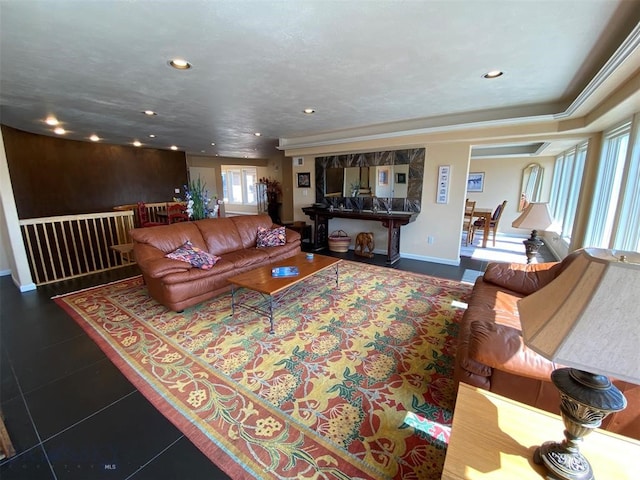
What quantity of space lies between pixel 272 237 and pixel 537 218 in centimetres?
333

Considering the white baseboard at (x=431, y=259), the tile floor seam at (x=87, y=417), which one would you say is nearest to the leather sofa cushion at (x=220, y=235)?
the tile floor seam at (x=87, y=417)

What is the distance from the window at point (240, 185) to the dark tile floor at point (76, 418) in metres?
9.89

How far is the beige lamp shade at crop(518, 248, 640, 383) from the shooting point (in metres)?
0.62

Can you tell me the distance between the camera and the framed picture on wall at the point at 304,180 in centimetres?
616

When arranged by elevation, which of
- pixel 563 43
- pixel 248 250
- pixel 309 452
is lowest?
pixel 309 452

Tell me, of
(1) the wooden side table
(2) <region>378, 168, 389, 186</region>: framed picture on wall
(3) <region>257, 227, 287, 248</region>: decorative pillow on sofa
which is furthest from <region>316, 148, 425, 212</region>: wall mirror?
(1) the wooden side table

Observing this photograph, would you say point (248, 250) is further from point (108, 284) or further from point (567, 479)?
point (567, 479)

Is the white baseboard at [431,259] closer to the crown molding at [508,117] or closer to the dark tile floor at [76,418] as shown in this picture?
the crown molding at [508,117]

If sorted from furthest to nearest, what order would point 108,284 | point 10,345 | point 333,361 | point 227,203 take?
point 227,203 < point 108,284 < point 10,345 < point 333,361

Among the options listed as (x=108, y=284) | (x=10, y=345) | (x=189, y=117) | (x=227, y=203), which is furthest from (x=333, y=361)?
(x=227, y=203)

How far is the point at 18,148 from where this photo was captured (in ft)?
17.5

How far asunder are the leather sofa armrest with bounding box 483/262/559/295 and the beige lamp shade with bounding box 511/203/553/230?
1.40 ft

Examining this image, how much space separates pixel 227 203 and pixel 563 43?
12933 mm

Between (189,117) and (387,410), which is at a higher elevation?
(189,117)
